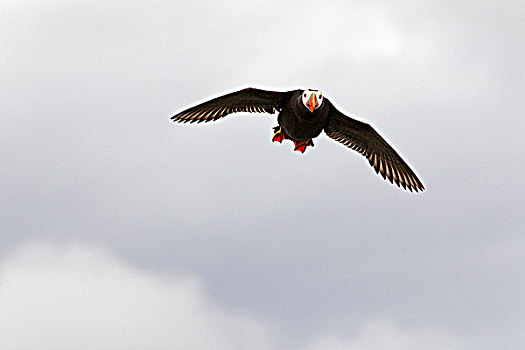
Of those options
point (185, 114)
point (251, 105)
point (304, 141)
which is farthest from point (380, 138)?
point (185, 114)

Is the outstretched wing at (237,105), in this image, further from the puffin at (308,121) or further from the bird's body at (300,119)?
the bird's body at (300,119)

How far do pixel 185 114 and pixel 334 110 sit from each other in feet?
19.5

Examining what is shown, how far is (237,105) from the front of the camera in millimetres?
30406

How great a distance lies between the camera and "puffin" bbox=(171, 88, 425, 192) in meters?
28.1

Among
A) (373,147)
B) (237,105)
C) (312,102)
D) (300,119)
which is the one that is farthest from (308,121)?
(373,147)

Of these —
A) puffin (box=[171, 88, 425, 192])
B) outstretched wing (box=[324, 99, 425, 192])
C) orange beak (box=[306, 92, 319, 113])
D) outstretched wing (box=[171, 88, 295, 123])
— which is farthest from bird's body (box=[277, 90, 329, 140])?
outstretched wing (box=[324, 99, 425, 192])

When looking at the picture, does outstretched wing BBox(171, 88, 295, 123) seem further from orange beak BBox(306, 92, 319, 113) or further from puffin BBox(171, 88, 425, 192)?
orange beak BBox(306, 92, 319, 113)

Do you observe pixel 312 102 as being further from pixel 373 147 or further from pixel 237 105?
pixel 373 147

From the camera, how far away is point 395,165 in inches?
1280

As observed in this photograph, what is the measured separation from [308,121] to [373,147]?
5093mm

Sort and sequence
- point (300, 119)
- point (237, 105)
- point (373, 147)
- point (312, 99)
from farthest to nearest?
point (373, 147), point (237, 105), point (300, 119), point (312, 99)

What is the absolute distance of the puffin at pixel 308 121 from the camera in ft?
92.1

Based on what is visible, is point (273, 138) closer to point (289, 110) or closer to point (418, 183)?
point (289, 110)

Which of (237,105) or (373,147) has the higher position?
(373,147)
